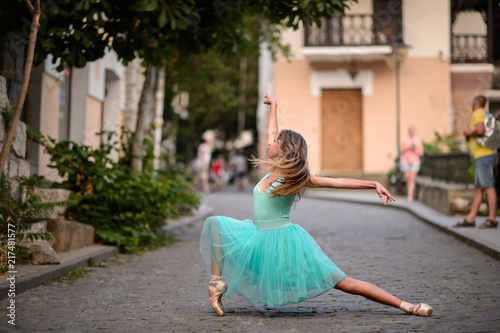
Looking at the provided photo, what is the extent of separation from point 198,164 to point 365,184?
Answer: 1858cm

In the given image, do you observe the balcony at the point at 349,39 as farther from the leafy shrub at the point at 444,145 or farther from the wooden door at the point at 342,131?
the leafy shrub at the point at 444,145

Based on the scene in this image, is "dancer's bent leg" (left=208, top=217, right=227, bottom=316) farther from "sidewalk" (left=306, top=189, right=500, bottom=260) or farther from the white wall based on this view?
the white wall

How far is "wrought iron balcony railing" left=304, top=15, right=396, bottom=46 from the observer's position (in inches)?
949

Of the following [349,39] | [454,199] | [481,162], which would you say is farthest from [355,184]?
[349,39]

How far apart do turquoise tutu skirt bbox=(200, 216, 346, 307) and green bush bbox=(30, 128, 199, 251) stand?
12.2 ft

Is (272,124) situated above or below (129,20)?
below

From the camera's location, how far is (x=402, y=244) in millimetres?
9211

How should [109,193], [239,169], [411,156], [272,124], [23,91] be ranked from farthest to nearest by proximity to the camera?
[239,169], [411,156], [109,193], [23,91], [272,124]

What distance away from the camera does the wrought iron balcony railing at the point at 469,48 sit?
25.1m

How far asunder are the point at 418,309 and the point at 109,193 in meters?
4.89

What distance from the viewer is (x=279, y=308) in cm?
516

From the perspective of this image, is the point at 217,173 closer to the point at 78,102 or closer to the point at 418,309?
the point at 78,102

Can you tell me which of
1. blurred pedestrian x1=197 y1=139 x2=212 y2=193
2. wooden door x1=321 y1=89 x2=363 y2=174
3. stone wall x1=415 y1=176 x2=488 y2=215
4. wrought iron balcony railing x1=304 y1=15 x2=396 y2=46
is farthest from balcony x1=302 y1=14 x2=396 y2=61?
stone wall x1=415 y1=176 x2=488 y2=215

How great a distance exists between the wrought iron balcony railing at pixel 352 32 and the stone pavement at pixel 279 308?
52.5ft
